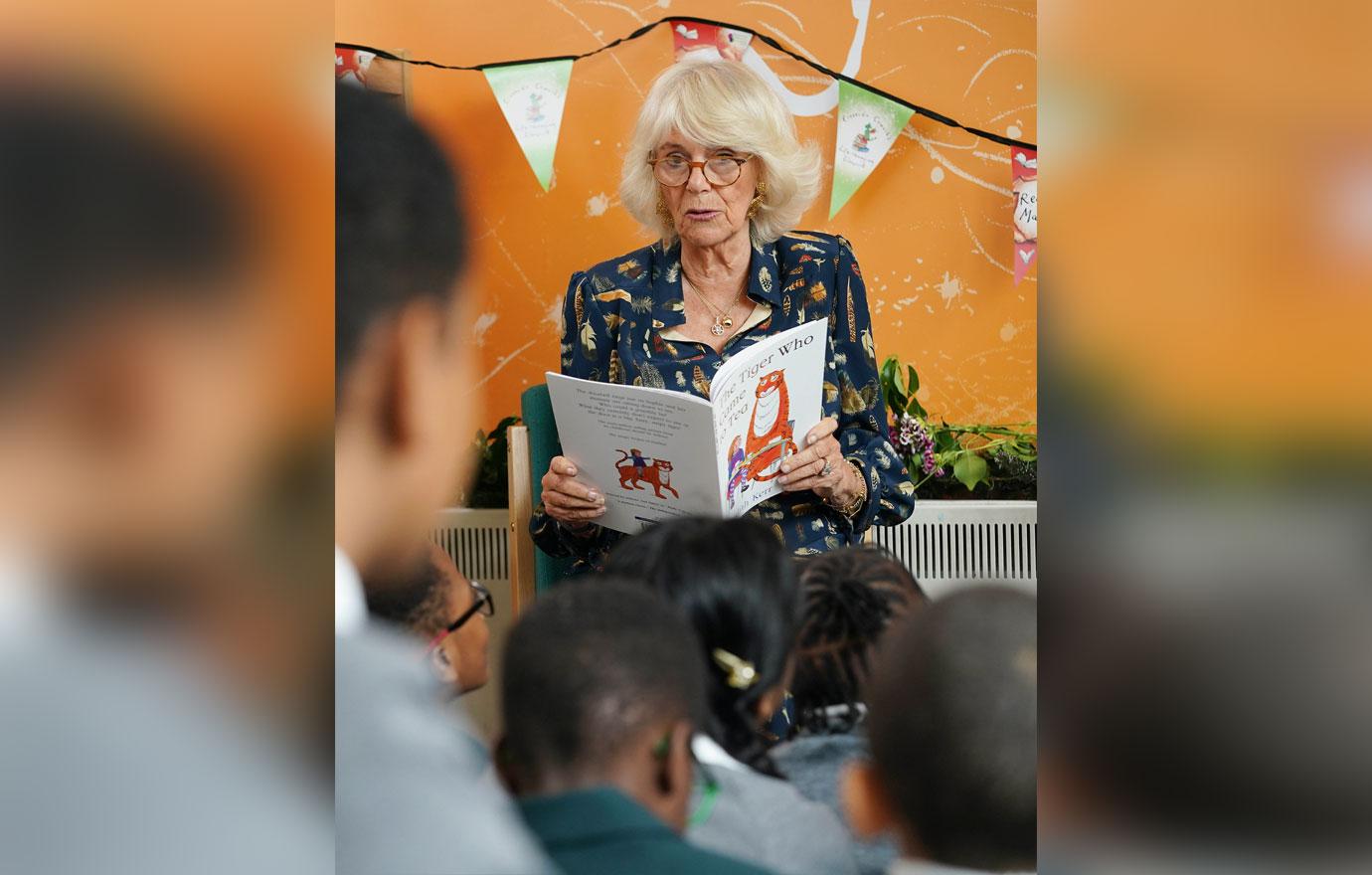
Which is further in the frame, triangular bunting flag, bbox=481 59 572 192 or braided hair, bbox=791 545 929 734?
triangular bunting flag, bbox=481 59 572 192

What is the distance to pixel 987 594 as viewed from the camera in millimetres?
439

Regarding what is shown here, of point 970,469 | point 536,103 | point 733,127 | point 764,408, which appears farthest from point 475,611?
point 970,469

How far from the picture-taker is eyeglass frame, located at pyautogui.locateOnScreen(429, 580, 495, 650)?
1.39 feet

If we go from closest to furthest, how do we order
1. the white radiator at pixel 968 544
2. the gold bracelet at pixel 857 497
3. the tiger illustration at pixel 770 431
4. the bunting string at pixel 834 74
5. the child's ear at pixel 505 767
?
the child's ear at pixel 505 767, the white radiator at pixel 968 544, the tiger illustration at pixel 770 431, the gold bracelet at pixel 857 497, the bunting string at pixel 834 74

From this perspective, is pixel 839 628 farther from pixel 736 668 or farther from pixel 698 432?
pixel 698 432

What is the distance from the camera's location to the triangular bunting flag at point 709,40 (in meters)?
1.47

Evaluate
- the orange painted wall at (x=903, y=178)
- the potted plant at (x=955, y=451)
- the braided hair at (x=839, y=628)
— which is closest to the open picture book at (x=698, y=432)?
the braided hair at (x=839, y=628)

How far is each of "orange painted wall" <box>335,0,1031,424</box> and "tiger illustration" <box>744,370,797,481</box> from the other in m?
0.55

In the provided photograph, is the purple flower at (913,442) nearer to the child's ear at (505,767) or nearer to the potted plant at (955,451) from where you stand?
the potted plant at (955,451)

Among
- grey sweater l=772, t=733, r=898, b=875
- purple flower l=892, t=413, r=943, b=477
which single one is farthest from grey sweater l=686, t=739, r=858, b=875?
purple flower l=892, t=413, r=943, b=477

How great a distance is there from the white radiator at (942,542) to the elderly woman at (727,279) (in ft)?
0.26

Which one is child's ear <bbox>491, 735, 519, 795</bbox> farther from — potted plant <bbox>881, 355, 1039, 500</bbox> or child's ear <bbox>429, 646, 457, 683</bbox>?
potted plant <bbox>881, 355, 1039, 500</bbox>
